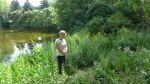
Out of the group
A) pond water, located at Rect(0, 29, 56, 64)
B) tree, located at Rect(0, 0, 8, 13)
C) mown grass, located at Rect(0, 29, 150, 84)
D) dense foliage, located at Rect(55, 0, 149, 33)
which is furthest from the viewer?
tree, located at Rect(0, 0, 8, 13)

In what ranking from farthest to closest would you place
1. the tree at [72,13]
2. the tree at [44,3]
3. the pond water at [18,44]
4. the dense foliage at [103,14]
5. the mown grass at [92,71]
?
1. the tree at [44,3]
2. the tree at [72,13]
3. the pond water at [18,44]
4. the dense foliage at [103,14]
5. the mown grass at [92,71]

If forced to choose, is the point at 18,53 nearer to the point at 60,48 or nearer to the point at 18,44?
the point at 60,48

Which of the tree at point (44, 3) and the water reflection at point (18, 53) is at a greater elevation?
the water reflection at point (18, 53)

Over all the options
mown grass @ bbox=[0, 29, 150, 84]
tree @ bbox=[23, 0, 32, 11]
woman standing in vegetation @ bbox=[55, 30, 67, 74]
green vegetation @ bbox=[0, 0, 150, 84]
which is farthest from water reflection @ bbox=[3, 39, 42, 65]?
tree @ bbox=[23, 0, 32, 11]

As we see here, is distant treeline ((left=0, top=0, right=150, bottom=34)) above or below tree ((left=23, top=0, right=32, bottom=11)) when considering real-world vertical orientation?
above

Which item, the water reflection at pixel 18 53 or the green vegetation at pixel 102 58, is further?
the water reflection at pixel 18 53

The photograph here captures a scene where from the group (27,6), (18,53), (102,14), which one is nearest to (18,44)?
(102,14)

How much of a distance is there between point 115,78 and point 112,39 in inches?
255

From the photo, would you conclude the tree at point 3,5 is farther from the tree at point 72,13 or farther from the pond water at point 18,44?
the tree at point 72,13

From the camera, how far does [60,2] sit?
39.5m

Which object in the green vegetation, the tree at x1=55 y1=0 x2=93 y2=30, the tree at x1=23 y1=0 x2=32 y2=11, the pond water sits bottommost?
the tree at x1=23 y1=0 x2=32 y2=11

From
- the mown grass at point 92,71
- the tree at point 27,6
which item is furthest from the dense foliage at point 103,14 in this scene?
the tree at point 27,6

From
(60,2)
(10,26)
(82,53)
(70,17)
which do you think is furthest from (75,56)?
(10,26)

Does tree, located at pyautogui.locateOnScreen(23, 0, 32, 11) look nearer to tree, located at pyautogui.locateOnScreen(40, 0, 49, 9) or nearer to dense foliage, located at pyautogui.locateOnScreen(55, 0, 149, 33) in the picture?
tree, located at pyautogui.locateOnScreen(40, 0, 49, 9)
